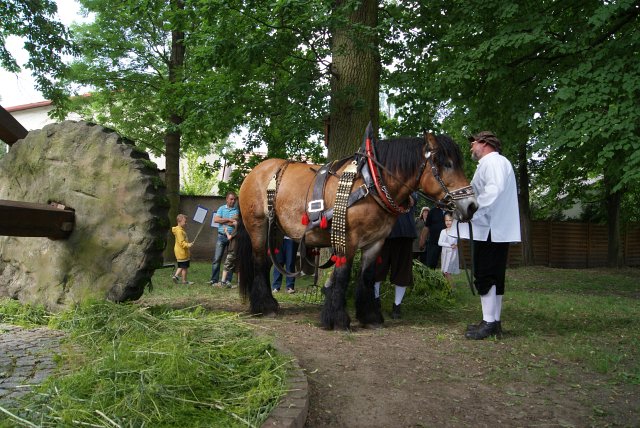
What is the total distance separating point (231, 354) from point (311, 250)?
2.93 metres

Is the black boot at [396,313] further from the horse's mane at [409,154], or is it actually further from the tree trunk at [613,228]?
the tree trunk at [613,228]

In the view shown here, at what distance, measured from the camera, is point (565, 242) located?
24.5 meters

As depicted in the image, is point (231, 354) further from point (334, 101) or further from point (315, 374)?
point (334, 101)

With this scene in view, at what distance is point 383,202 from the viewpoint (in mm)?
5762

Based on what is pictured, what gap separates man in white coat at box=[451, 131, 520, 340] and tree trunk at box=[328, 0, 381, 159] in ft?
10.8

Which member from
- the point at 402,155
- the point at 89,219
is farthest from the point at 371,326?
the point at 89,219

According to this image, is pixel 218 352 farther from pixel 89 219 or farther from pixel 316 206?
pixel 316 206

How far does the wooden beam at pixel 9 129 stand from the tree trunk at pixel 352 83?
4.51m

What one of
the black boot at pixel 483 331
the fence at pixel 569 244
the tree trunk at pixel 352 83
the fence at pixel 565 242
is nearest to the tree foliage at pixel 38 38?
the fence at pixel 565 242

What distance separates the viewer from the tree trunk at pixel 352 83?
8672 millimetres

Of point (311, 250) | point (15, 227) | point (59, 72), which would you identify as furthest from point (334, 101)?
point (59, 72)

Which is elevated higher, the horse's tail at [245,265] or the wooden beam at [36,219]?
the wooden beam at [36,219]

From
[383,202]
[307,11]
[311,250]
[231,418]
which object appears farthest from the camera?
[307,11]

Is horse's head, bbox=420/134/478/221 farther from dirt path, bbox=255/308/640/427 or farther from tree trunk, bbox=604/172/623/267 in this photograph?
tree trunk, bbox=604/172/623/267
